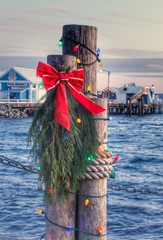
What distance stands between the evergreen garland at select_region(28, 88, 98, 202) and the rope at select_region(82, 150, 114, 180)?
68mm

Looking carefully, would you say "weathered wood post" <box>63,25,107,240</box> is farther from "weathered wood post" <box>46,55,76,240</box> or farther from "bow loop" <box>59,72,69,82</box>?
"bow loop" <box>59,72,69,82</box>

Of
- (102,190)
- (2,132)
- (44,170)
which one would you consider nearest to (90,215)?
(102,190)

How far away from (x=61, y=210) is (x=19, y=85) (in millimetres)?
59399

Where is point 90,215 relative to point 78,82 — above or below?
below

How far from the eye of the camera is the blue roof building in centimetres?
6222

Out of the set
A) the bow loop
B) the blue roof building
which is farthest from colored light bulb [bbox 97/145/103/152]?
the blue roof building

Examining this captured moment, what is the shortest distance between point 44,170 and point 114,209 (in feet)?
35.8

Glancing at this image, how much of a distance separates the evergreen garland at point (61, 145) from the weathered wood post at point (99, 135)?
0.39 ft

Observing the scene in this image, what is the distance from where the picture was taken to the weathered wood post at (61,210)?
3.93 meters

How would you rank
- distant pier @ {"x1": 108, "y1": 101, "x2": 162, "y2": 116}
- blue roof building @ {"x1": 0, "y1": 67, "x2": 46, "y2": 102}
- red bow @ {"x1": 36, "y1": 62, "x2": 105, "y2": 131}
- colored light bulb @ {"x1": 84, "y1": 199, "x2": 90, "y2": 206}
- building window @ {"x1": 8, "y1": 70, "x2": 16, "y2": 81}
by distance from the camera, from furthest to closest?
distant pier @ {"x1": 108, "y1": 101, "x2": 162, "y2": 116} < building window @ {"x1": 8, "y1": 70, "x2": 16, "y2": 81} < blue roof building @ {"x1": 0, "y1": 67, "x2": 46, "y2": 102} < colored light bulb @ {"x1": 84, "y1": 199, "x2": 90, "y2": 206} < red bow @ {"x1": 36, "y1": 62, "x2": 105, "y2": 131}

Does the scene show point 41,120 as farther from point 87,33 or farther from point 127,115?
point 127,115

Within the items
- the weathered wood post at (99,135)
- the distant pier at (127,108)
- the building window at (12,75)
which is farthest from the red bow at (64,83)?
the distant pier at (127,108)

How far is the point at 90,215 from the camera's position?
405cm

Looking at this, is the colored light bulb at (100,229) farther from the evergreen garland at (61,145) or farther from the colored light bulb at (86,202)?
the evergreen garland at (61,145)
